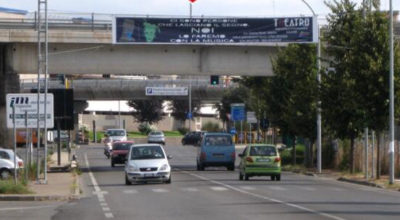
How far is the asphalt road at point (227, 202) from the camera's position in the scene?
67.8 ft

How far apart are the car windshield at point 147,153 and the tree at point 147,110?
87.0 meters

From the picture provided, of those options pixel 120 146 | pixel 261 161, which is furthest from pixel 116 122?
pixel 261 161

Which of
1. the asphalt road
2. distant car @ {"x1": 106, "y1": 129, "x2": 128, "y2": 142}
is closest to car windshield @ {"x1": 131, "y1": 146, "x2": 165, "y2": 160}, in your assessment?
the asphalt road

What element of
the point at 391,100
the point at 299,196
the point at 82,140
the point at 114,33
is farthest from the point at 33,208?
the point at 82,140

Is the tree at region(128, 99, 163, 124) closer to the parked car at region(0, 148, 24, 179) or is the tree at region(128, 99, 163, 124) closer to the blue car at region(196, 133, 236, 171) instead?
the blue car at region(196, 133, 236, 171)

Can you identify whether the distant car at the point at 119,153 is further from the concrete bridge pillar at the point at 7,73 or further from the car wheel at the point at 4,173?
the car wheel at the point at 4,173

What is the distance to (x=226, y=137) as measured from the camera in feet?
162

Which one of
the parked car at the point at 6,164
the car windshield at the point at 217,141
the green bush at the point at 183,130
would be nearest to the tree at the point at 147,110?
the green bush at the point at 183,130

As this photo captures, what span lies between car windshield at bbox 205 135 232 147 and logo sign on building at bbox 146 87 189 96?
4226 cm

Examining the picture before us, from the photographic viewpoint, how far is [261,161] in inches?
1460

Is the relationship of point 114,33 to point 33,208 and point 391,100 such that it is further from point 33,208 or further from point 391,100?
point 33,208

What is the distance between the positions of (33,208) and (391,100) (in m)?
16.8

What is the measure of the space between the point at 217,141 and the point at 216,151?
767 mm

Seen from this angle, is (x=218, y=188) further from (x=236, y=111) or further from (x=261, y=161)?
(x=236, y=111)
